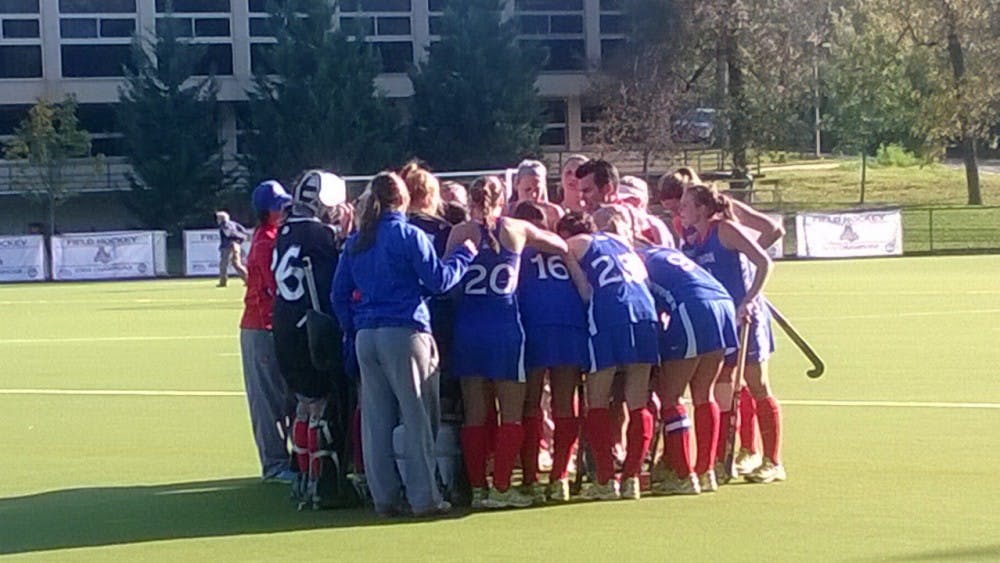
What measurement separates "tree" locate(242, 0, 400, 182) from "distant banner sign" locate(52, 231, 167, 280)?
16811mm

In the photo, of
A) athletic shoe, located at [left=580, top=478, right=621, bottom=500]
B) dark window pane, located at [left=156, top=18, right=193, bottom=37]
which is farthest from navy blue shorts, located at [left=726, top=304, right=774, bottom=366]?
dark window pane, located at [left=156, top=18, right=193, bottom=37]

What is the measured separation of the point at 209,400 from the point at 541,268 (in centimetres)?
691

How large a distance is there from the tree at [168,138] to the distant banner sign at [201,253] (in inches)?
651

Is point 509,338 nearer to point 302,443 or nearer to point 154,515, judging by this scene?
point 302,443

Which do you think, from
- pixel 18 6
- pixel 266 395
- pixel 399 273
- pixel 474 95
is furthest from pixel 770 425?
pixel 18 6

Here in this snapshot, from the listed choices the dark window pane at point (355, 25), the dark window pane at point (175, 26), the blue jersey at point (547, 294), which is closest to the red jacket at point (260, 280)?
the blue jersey at point (547, 294)

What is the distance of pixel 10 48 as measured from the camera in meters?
67.2

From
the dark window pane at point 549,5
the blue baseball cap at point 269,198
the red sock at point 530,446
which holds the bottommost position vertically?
the red sock at point 530,446

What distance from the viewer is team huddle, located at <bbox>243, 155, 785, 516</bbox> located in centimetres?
1002

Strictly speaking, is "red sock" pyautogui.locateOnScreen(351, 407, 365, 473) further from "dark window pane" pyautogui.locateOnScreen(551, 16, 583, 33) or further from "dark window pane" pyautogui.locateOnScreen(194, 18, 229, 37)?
"dark window pane" pyautogui.locateOnScreen(551, 16, 583, 33)

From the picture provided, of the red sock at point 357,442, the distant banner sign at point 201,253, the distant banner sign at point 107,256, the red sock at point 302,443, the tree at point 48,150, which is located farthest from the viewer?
the tree at point 48,150

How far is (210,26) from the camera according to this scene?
225 feet

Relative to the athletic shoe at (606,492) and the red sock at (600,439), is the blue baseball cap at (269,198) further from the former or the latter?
the athletic shoe at (606,492)

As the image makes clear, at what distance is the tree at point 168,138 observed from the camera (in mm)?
64062
